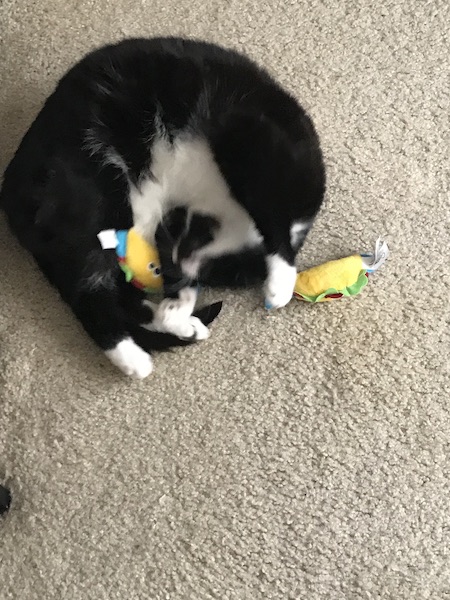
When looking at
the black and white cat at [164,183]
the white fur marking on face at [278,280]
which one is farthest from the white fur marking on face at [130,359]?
the white fur marking on face at [278,280]

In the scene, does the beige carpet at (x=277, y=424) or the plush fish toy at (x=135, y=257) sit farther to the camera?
the plush fish toy at (x=135, y=257)

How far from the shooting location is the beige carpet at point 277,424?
1262mm

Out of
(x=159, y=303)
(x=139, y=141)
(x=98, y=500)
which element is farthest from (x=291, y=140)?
(x=98, y=500)

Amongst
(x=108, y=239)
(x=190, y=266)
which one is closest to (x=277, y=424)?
(x=190, y=266)

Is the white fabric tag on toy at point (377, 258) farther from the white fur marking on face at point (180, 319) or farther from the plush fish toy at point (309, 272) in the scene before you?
the white fur marking on face at point (180, 319)

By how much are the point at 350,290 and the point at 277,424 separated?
326 mm

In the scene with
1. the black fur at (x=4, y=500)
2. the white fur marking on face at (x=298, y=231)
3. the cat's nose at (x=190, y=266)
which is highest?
the white fur marking on face at (x=298, y=231)

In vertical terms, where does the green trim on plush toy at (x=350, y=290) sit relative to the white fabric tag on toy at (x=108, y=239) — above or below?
below

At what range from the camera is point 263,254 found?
1420mm

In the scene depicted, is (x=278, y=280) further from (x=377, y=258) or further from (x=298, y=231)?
(x=377, y=258)

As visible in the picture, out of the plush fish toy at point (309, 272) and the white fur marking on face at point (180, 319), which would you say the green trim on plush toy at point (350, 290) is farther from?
the white fur marking on face at point (180, 319)

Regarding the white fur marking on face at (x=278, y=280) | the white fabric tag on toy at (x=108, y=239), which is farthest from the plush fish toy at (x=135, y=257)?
the white fur marking on face at (x=278, y=280)

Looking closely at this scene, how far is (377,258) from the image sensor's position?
57.4 inches

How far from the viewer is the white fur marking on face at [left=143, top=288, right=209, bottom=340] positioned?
4.55 feet
